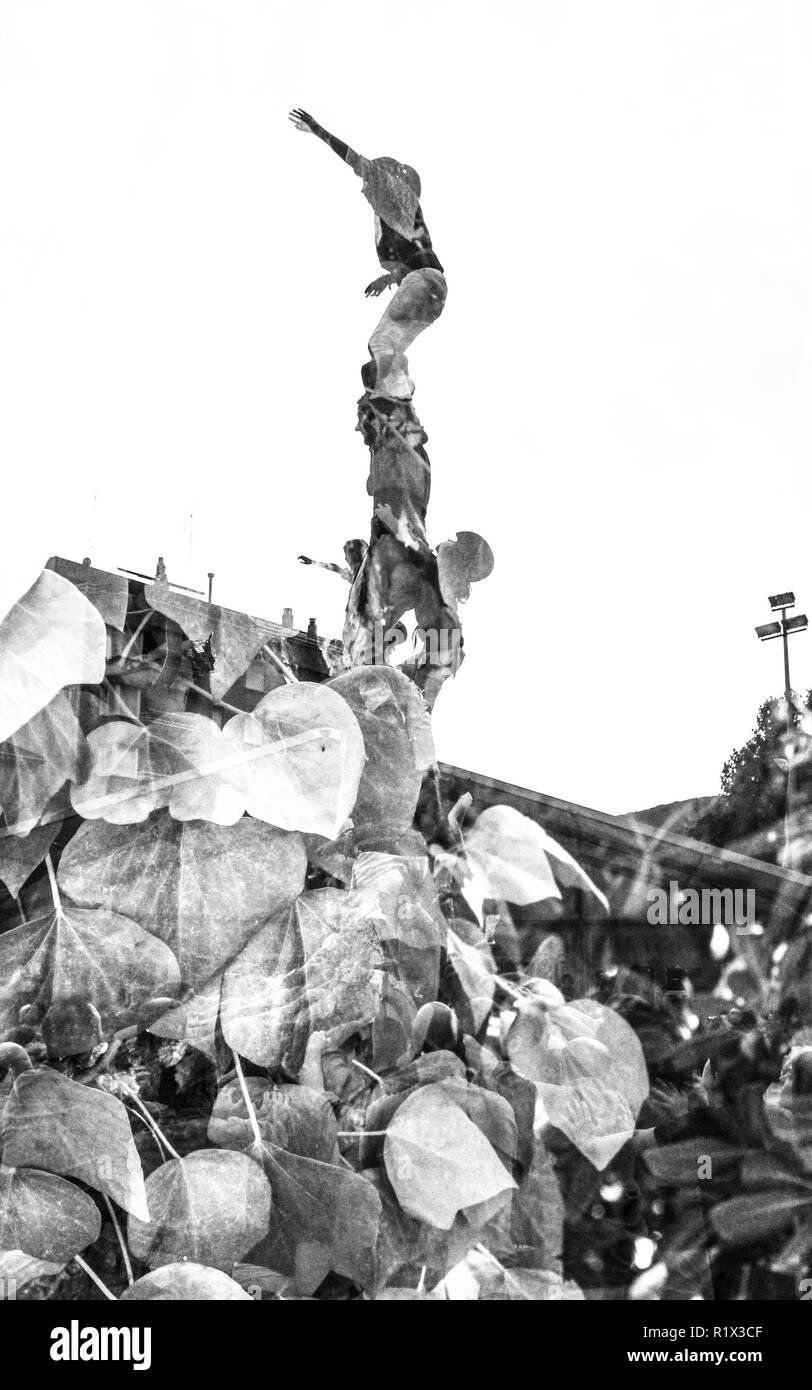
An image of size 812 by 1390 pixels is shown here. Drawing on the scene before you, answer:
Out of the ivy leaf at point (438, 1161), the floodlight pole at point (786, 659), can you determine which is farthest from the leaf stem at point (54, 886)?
the floodlight pole at point (786, 659)

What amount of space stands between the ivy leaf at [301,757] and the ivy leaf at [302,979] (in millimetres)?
72

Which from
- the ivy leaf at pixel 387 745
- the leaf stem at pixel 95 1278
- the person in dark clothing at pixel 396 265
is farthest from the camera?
the person in dark clothing at pixel 396 265

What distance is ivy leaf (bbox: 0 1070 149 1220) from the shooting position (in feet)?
3.26

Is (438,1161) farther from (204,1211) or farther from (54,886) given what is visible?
(54,886)

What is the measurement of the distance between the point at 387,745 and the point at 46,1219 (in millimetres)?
472

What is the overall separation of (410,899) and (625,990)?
0.64ft

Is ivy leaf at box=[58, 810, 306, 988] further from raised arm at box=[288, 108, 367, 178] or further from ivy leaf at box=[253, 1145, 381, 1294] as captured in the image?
raised arm at box=[288, 108, 367, 178]

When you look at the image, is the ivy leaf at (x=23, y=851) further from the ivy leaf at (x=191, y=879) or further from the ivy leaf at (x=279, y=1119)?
the ivy leaf at (x=279, y=1119)

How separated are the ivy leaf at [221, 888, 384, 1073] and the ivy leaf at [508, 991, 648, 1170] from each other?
0.45ft

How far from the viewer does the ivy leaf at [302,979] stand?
102 cm

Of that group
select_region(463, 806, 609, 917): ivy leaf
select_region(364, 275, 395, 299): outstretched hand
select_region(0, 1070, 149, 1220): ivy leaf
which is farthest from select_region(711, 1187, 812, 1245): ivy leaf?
select_region(364, 275, 395, 299): outstretched hand

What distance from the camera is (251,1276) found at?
3.28ft
